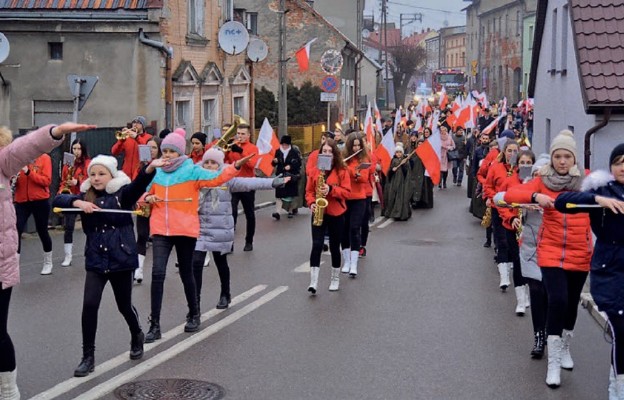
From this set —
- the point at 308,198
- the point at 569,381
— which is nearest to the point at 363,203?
the point at 308,198

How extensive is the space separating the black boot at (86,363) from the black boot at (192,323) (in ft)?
5.52

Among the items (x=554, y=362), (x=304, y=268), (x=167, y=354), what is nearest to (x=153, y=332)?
(x=167, y=354)

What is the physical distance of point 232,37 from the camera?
2862 centimetres

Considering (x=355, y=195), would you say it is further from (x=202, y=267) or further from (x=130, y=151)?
(x=130, y=151)

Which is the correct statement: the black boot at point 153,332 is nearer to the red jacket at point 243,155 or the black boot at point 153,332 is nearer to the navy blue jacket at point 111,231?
the navy blue jacket at point 111,231

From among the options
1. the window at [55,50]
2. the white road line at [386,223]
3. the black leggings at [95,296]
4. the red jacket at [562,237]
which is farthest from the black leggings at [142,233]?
the window at [55,50]

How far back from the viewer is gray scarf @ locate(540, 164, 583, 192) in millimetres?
7770

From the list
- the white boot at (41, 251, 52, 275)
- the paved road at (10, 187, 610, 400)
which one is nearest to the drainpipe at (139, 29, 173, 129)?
the paved road at (10, 187, 610, 400)

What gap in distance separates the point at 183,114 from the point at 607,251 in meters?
21.2

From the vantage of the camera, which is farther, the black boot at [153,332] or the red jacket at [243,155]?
the red jacket at [243,155]

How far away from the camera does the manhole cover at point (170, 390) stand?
7434mm

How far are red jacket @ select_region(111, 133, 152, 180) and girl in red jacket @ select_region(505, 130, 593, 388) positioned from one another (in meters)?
9.11

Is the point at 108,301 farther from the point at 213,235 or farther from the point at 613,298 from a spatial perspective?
the point at 613,298

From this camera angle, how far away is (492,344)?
944cm
